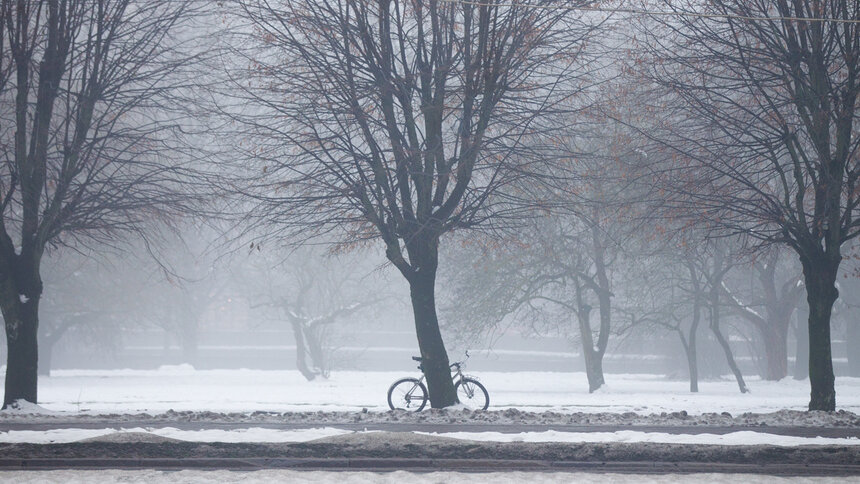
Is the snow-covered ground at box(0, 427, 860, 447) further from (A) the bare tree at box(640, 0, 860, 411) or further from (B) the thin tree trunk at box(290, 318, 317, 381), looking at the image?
(B) the thin tree trunk at box(290, 318, 317, 381)

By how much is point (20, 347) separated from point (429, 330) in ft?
25.5

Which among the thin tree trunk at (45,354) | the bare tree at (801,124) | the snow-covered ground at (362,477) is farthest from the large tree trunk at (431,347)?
the thin tree trunk at (45,354)

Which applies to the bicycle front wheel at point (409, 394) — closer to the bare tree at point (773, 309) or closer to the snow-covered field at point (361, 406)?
the snow-covered field at point (361, 406)

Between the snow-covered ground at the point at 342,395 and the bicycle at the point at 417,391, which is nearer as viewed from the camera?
the bicycle at the point at 417,391

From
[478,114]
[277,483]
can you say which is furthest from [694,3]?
[277,483]

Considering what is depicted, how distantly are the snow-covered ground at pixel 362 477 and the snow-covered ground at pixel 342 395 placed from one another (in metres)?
8.20

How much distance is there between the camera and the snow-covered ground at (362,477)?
9.16m

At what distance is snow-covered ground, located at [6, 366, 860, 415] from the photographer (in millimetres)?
21344

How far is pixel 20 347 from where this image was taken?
16.7 metres

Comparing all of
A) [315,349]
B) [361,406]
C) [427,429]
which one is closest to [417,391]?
[427,429]

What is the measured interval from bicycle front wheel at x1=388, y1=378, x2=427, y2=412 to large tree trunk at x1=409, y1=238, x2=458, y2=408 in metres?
0.19

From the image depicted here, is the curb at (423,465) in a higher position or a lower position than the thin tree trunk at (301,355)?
lower

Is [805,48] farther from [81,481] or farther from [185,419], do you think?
[81,481]

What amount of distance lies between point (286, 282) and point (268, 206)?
1291 inches
